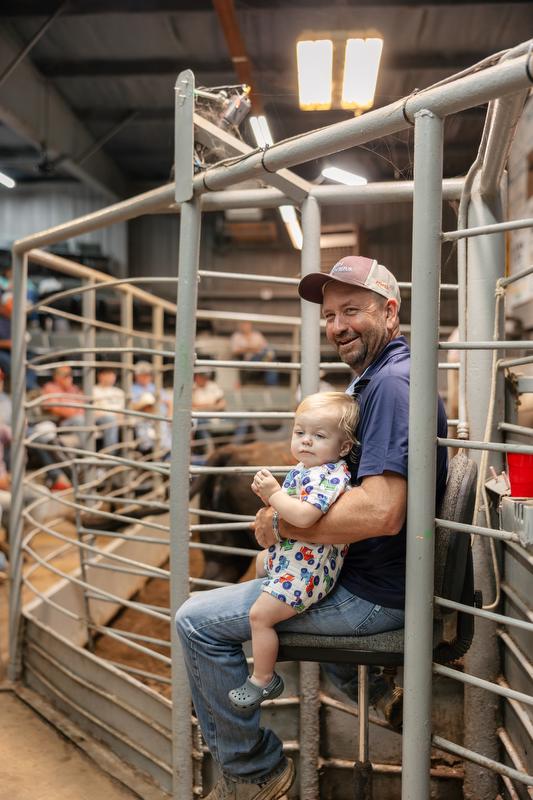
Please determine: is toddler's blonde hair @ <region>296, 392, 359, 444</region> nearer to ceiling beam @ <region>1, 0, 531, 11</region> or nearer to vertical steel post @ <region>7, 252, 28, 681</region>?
vertical steel post @ <region>7, 252, 28, 681</region>

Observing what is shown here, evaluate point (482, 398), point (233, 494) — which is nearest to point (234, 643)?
point (482, 398)

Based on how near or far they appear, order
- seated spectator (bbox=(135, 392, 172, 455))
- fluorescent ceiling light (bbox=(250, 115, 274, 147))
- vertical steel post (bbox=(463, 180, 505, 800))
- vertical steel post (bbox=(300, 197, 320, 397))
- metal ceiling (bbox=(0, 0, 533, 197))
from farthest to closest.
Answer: seated spectator (bbox=(135, 392, 172, 455)) < metal ceiling (bbox=(0, 0, 533, 197)) < vertical steel post (bbox=(300, 197, 320, 397)) < vertical steel post (bbox=(463, 180, 505, 800)) < fluorescent ceiling light (bbox=(250, 115, 274, 147))

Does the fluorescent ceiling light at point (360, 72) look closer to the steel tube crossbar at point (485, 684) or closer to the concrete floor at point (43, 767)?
the steel tube crossbar at point (485, 684)

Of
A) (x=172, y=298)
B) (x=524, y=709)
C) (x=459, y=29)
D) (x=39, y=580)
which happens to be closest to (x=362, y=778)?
(x=524, y=709)

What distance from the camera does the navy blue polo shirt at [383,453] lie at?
151cm

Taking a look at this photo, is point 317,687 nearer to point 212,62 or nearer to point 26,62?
point 212,62

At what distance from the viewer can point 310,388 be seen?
2.31 metres

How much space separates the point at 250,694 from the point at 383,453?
651mm

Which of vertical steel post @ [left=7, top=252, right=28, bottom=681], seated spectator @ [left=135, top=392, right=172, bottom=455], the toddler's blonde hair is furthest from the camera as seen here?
seated spectator @ [left=135, top=392, right=172, bottom=455]

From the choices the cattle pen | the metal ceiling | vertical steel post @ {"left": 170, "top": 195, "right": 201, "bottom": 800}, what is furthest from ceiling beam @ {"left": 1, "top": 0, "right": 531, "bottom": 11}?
vertical steel post @ {"left": 170, "top": 195, "right": 201, "bottom": 800}

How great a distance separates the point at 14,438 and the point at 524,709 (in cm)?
257

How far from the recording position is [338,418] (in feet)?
5.14

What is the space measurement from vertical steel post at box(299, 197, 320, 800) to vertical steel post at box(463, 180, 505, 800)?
492 millimetres

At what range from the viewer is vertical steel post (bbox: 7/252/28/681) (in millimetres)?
3375
